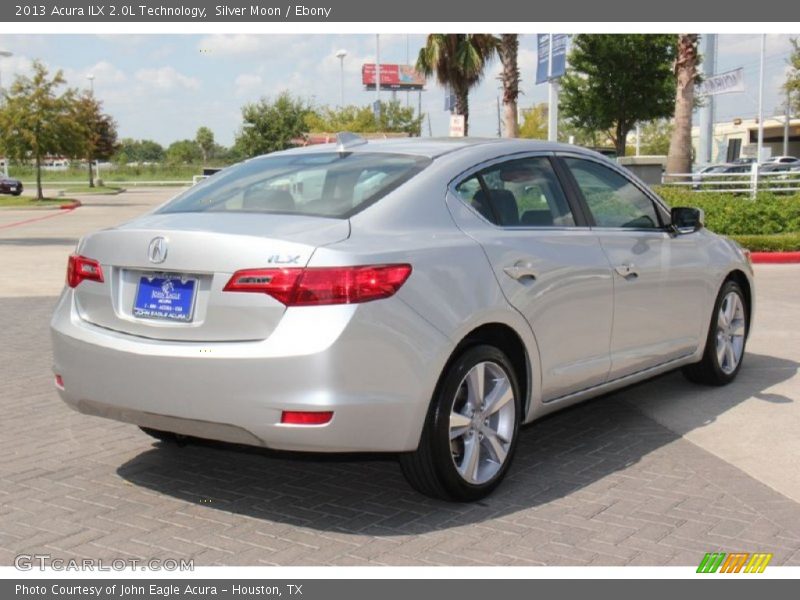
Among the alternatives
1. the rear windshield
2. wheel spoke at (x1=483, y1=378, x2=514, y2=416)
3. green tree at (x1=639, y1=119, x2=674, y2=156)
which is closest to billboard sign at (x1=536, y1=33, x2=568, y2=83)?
the rear windshield

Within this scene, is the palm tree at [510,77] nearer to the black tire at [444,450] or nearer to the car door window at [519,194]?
the car door window at [519,194]

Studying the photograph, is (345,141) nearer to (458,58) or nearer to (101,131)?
(458,58)

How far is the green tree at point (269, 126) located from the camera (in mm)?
73188

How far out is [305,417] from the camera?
13.5ft

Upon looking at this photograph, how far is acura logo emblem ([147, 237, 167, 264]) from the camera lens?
433 centimetres

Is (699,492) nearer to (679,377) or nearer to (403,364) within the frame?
(403,364)

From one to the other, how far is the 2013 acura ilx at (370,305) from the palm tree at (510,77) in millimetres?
27233

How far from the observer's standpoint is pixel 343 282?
4.09m

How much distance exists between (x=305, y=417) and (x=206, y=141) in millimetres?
118438

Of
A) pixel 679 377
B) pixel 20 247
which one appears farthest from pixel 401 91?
pixel 679 377

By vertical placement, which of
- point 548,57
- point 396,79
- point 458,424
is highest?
point 396,79

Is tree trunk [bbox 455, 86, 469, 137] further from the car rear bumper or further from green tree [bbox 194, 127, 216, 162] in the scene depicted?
green tree [bbox 194, 127, 216, 162]

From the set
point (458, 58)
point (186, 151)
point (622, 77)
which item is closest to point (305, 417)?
point (458, 58)

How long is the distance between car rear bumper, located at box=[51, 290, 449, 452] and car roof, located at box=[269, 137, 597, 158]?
48.8 inches
